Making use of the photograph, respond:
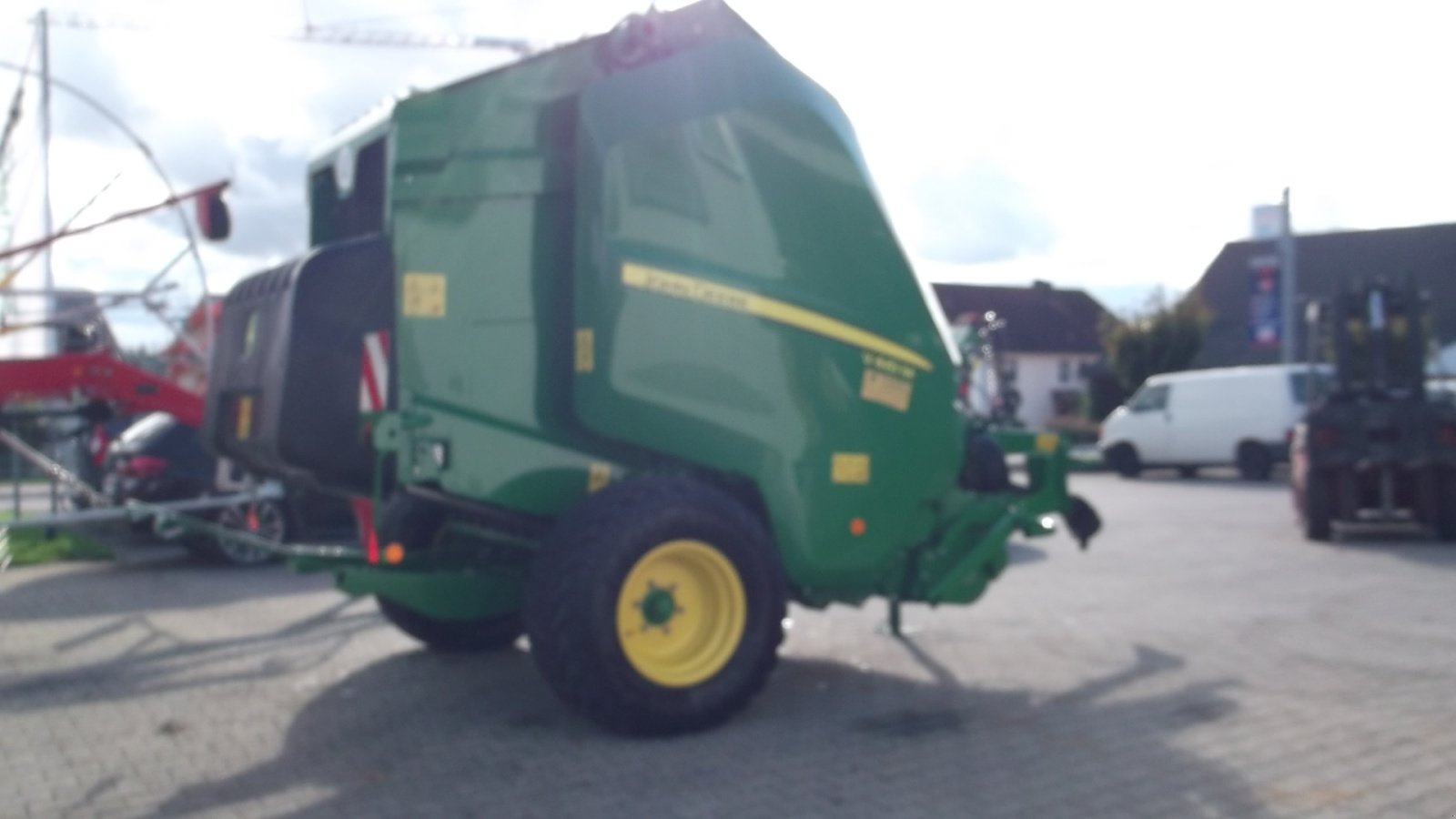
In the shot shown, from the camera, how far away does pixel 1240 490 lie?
21.4m

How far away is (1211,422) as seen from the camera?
80.1 feet

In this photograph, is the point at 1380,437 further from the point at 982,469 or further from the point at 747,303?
the point at 747,303

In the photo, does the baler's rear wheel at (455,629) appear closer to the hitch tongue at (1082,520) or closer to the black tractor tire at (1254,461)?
the hitch tongue at (1082,520)

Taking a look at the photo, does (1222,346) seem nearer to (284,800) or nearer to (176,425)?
(176,425)

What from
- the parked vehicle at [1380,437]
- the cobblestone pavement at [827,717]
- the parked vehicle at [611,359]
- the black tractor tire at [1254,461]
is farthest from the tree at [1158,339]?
the parked vehicle at [611,359]

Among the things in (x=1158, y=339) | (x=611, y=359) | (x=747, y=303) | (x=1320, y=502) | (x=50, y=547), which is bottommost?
(x=50, y=547)

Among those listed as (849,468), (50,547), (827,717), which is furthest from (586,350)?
(50,547)

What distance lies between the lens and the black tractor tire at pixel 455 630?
7.92 m

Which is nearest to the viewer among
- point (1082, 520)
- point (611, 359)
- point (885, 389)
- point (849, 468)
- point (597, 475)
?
point (611, 359)

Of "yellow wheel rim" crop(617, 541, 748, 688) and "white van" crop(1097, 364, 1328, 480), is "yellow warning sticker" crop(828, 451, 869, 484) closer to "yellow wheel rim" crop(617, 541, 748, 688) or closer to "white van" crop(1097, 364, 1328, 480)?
"yellow wheel rim" crop(617, 541, 748, 688)

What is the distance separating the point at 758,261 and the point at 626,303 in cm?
70

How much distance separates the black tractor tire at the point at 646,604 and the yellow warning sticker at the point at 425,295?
107cm

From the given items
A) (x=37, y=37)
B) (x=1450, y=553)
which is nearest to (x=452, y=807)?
(x=1450, y=553)

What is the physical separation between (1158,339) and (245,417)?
32.2 metres
